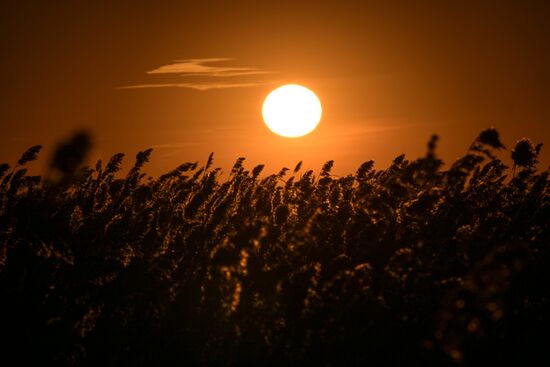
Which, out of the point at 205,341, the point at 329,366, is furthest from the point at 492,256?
the point at 205,341

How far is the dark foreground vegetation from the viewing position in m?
2.62

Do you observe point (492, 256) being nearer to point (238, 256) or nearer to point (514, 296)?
point (238, 256)

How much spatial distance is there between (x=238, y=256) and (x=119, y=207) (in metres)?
2.31

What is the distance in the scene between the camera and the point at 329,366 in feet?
8.50

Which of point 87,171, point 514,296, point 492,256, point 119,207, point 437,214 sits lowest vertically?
point 492,256

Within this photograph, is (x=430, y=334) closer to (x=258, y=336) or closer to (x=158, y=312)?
(x=258, y=336)

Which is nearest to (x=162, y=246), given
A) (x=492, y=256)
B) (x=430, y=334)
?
(x=430, y=334)

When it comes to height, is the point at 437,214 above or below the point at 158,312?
above

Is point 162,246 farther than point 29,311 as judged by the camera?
Yes

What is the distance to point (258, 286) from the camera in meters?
3.17

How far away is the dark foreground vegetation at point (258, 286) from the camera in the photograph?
2.62 m

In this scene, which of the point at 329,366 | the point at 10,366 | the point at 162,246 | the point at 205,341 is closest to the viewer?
the point at 329,366

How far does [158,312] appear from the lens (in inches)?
117

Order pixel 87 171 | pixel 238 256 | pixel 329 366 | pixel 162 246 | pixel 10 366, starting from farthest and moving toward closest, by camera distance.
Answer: pixel 87 171
pixel 162 246
pixel 10 366
pixel 329 366
pixel 238 256
